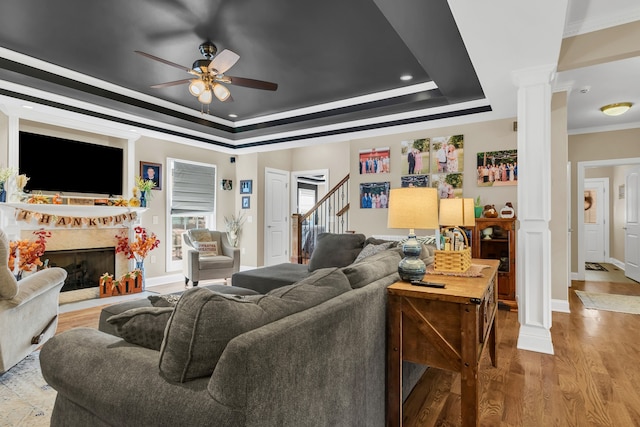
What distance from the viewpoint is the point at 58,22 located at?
2924 mm

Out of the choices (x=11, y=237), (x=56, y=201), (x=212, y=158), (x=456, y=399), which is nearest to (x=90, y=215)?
(x=56, y=201)

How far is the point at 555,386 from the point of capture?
90.7 inches

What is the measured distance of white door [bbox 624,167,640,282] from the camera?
19.0 ft

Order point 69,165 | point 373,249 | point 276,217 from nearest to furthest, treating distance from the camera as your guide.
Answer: point 373,249 → point 69,165 → point 276,217

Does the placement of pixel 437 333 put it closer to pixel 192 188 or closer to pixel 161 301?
pixel 161 301

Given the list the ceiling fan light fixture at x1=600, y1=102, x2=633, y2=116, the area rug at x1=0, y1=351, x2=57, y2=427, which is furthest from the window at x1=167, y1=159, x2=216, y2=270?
the ceiling fan light fixture at x1=600, y1=102, x2=633, y2=116

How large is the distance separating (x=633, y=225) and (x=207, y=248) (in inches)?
283

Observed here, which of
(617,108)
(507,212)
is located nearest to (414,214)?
(507,212)

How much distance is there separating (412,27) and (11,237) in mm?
4896

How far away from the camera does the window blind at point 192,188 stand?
6078 mm

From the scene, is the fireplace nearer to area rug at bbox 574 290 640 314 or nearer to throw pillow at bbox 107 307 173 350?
throw pillow at bbox 107 307 173 350

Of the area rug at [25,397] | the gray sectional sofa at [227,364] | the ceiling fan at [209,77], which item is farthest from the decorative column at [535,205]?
the area rug at [25,397]

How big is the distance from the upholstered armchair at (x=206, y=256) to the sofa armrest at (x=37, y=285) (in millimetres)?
2115

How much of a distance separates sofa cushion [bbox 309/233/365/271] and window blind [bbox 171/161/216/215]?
11.1 feet
